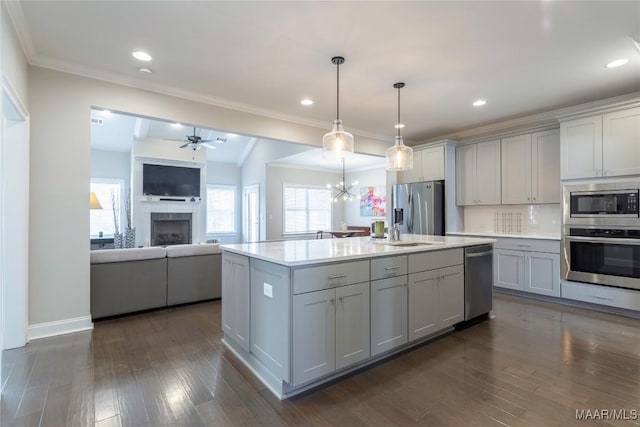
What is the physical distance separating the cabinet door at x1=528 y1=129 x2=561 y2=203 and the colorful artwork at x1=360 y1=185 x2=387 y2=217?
14.8ft

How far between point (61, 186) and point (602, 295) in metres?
6.32

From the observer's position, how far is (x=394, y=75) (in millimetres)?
3508

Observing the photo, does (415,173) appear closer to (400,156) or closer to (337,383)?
(400,156)

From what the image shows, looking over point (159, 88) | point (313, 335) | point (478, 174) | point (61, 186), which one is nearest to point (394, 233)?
point (313, 335)

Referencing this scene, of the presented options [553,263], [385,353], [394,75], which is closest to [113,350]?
[385,353]

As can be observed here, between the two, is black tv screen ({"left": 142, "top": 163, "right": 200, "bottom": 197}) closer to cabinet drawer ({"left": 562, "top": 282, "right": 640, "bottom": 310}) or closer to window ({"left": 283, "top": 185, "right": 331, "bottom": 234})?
window ({"left": 283, "top": 185, "right": 331, "bottom": 234})

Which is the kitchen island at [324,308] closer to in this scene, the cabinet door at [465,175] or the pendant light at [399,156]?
the pendant light at [399,156]

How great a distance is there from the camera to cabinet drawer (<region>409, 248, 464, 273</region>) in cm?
290

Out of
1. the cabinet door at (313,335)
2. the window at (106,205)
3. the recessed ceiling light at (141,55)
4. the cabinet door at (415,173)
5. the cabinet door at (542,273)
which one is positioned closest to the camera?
the cabinet door at (313,335)

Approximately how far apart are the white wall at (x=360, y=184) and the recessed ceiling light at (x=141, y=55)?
7.08m

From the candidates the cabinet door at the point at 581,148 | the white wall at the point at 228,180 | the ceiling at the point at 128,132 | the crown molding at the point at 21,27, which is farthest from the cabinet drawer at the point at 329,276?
the white wall at the point at 228,180

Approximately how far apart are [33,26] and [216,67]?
4.84 ft

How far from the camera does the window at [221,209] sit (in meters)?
10.0

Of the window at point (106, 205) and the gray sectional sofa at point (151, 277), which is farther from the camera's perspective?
the window at point (106, 205)
